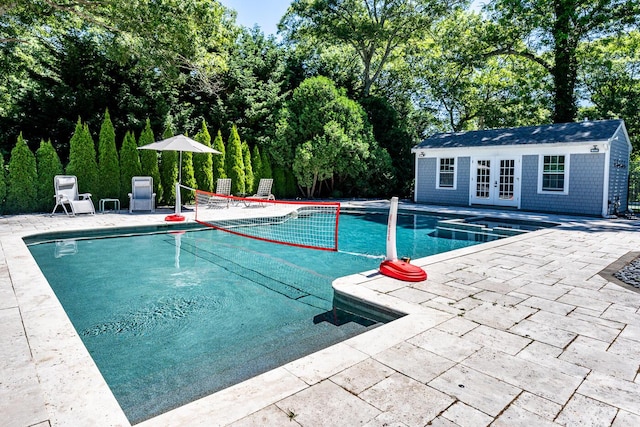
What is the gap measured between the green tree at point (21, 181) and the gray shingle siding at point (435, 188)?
13.8 metres

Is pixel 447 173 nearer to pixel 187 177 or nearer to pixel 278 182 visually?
pixel 278 182

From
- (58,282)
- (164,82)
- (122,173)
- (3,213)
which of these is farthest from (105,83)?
(58,282)

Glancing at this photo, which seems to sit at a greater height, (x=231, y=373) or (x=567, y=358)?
(x=567, y=358)

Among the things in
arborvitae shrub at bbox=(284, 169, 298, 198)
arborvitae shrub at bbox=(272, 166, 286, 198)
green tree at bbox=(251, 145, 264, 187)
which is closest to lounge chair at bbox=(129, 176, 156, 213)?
green tree at bbox=(251, 145, 264, 187)

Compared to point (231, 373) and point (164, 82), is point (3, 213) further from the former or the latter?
point (231, 373)

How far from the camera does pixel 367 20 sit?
1998 centimetres

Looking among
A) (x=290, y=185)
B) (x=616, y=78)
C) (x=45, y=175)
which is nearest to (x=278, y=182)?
(x=290, y=185)

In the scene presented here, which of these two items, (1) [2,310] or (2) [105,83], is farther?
(2) [105,83]

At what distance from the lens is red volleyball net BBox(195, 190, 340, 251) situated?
29.0 feet

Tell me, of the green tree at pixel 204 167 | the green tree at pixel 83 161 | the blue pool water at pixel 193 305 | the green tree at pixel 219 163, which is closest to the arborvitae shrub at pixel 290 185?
the green tree at pixel 219 163

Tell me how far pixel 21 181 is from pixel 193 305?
9.32m

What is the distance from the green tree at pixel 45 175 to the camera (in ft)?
36.0

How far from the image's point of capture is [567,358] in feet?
8.61

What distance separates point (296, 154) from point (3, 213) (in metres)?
9.58
